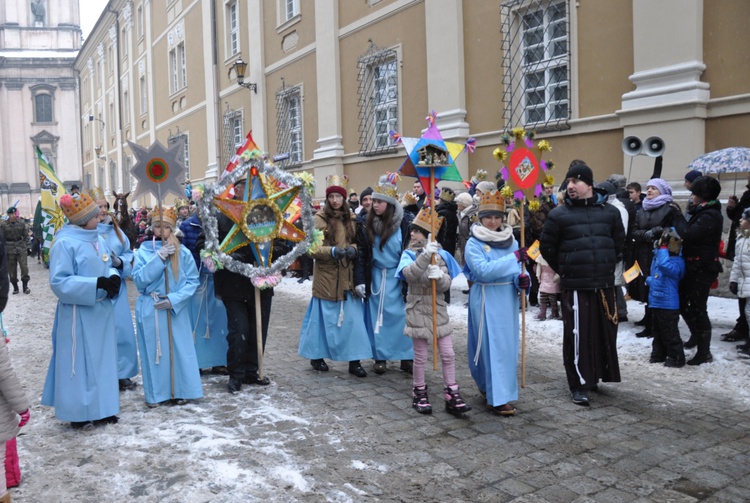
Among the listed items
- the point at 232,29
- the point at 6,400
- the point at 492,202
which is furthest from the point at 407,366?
the point at 232,29

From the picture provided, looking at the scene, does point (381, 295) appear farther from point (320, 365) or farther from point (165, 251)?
point (165, 251)

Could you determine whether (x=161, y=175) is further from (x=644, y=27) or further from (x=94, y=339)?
(x=644, y=27)

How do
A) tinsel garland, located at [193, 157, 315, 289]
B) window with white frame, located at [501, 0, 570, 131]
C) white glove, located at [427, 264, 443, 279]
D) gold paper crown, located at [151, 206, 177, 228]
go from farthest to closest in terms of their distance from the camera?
1. window with white frame, located at [501, 0, 570, 131]
2. tinsel garland, located at [193, 157, 315, 289]
3. gold paper crown, located at [151, 206, 177, 228]
4. white glove, located at [427, 264, 443, 279]

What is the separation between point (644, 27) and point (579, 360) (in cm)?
572

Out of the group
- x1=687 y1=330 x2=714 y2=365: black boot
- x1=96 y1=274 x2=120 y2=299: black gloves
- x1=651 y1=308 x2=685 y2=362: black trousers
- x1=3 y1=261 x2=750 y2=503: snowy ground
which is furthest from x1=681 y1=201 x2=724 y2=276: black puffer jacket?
x1=96 y1=274 x2=120 y2=299: black gloves

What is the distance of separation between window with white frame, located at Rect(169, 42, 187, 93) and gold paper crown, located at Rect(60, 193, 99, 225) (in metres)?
23.2

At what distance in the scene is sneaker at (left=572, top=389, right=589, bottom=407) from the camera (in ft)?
18.3

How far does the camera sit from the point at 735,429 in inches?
195

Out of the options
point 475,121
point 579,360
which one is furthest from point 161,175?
point 475,121

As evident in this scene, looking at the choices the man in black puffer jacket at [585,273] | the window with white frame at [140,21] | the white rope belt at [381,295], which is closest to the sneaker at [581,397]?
the man in black puffer jacket at [585,273]

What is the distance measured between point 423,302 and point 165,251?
2222 millimetres

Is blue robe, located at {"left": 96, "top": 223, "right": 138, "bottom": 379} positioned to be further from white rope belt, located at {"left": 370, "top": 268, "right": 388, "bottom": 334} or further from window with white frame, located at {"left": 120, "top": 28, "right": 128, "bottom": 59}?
window with white frame, located at {"left": 120, "top": 28, "right": 128, "bottom": 59}

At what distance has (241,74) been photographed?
66.1 ft

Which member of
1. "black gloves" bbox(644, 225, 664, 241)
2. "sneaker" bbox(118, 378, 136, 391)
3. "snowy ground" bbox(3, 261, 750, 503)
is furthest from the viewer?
"black gloves" bbox(644, 225, 664, 241)
